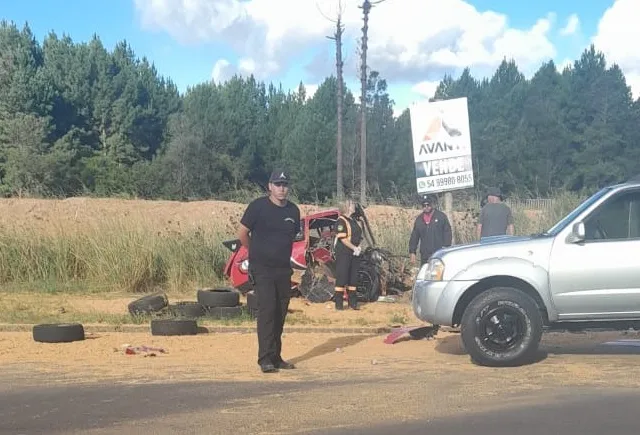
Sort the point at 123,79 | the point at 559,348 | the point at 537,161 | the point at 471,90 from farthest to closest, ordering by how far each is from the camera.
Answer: the point at 471,90
the point at 537,161
the point at 123,79
the point at 559,348

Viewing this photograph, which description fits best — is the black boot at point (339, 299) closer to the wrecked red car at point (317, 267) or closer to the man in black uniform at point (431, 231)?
the wrecked red car at point (317, 267)

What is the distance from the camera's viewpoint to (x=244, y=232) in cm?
835

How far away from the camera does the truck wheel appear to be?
27.1ft

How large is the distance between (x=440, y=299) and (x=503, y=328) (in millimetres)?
728

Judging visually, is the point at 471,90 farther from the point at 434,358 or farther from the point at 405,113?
the point at 434,358

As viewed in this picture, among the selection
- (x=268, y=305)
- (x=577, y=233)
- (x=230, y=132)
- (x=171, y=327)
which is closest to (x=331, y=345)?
(x=268, y=305)

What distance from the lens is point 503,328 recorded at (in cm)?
830

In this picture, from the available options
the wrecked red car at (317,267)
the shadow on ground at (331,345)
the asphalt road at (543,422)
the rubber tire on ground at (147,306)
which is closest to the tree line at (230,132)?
the wrecked red car at (317,267)

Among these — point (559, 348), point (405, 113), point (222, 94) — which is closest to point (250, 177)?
point (222, 94)

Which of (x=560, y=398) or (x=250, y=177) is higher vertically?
(x=250, y=177)

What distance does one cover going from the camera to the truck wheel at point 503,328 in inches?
325

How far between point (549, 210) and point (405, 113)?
46.9m

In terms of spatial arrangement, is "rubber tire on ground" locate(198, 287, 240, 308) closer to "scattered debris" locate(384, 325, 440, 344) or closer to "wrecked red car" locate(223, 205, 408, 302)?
"wrecked red car" locate(223, 205, 408, 302)

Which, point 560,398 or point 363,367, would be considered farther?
point 363,367
